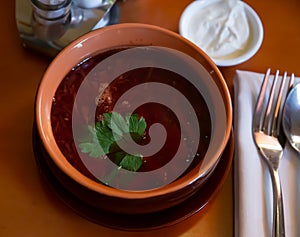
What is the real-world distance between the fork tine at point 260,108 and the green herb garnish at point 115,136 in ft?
0.60

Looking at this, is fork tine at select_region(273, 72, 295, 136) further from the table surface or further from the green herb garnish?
the green herb garnish

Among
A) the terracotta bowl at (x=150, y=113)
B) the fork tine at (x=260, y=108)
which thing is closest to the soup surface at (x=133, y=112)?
the terracotta bowl at (x=150, y=113)

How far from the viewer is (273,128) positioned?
765 millimetres

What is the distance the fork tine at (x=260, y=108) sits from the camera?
0.77 m

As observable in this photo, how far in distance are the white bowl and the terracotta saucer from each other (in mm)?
211

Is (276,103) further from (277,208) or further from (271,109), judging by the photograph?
(277,208)

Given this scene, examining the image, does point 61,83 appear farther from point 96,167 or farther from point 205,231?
point 205,231

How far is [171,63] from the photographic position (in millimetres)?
729

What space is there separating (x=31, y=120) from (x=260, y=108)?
1.07ft

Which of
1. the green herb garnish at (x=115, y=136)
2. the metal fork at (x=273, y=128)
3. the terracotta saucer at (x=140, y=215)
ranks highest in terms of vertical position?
the green herb garnish at (x=115, y=136)

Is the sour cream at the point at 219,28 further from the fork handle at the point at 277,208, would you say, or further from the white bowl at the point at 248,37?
the fork handle at the point at 277,208

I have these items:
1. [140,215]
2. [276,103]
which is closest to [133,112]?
[140,215]

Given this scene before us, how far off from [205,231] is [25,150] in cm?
26

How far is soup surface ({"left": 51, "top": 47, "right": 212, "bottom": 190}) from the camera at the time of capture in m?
0.64
